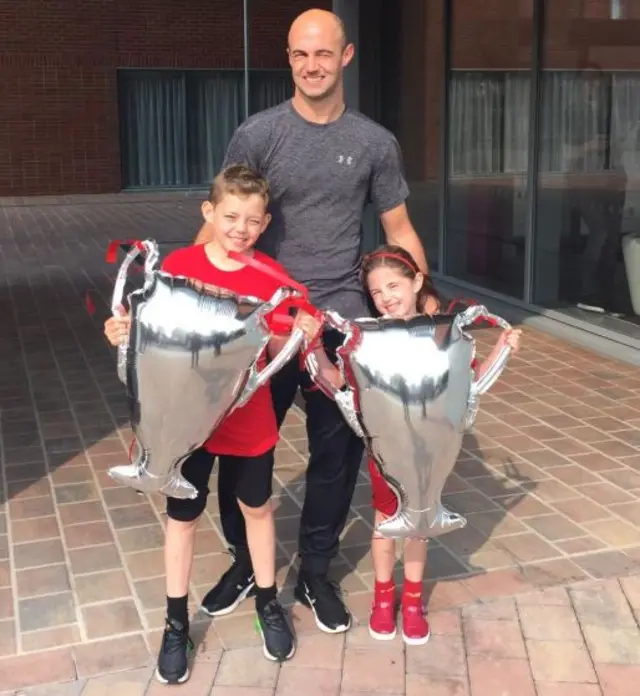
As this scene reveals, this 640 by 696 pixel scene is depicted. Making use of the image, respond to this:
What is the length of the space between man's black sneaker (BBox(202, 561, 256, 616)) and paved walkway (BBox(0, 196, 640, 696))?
5cm

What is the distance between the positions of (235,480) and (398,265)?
80 cm

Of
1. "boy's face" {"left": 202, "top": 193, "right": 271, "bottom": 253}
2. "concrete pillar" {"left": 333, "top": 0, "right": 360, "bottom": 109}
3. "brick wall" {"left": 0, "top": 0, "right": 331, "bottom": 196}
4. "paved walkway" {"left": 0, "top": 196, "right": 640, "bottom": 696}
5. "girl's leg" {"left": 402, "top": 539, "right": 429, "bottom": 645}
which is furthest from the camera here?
"brick wall" {"left": 0, "top": 0, "right": 331, "bottom": 196}

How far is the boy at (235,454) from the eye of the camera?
2.68 m

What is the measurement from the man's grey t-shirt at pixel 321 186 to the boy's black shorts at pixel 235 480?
0.53 meters

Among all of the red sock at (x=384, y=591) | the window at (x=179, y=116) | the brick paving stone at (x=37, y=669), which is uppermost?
the window at (x=179, y=116)

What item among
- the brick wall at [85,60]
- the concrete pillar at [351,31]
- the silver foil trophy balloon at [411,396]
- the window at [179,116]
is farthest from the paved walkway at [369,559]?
the window at [179,116]

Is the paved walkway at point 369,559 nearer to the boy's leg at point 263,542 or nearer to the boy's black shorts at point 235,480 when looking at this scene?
the boy's leg at point 263,542

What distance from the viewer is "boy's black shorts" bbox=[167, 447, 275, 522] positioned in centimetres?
279

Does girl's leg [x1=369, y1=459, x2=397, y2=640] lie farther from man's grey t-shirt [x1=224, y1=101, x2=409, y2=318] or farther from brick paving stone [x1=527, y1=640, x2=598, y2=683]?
man's grey t-shirt [x1=224, y1=101, x2=409, y2=318]

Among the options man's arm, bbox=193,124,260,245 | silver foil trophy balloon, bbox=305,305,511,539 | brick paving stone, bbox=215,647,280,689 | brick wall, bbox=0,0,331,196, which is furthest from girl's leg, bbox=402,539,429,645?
brick wall, bbox=0,0,331,196

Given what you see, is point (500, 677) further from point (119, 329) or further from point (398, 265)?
point (119, 329)

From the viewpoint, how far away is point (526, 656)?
2971 mm

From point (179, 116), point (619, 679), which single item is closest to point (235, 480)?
point (619, 679)

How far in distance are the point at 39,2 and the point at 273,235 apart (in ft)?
51.8
